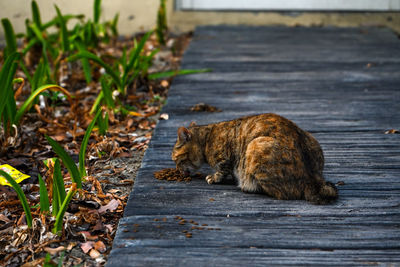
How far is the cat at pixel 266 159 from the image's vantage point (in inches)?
124

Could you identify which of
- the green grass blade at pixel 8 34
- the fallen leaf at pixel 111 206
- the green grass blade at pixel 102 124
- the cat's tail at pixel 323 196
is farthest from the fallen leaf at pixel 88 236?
the green grass blade at pixel 8 34

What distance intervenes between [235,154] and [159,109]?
6.76 feet

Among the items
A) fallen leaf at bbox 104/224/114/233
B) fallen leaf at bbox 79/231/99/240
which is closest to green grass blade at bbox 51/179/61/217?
fallen leaf at bbox 79/231/99/240

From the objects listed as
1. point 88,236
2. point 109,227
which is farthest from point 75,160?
point 88,236

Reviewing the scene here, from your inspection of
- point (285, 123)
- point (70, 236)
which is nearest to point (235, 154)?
point (285, 123)

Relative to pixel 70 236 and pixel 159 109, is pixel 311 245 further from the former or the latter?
pixel 159 109

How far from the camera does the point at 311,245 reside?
273cm

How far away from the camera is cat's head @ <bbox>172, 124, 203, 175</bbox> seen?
3.65 meters

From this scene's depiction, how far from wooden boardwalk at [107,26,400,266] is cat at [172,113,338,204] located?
7cm

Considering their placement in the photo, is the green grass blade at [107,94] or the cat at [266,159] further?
the green grass blade at [107,94]

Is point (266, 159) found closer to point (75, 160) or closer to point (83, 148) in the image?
point (83, 148)

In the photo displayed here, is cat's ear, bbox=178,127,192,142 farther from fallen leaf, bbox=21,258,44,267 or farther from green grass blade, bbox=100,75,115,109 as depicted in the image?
green grass blade, bbox=100,75,115,109

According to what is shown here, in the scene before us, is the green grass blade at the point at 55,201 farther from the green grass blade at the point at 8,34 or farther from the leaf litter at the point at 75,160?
the green grass blade at the point at 8,34

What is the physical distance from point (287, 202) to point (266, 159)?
272mm
